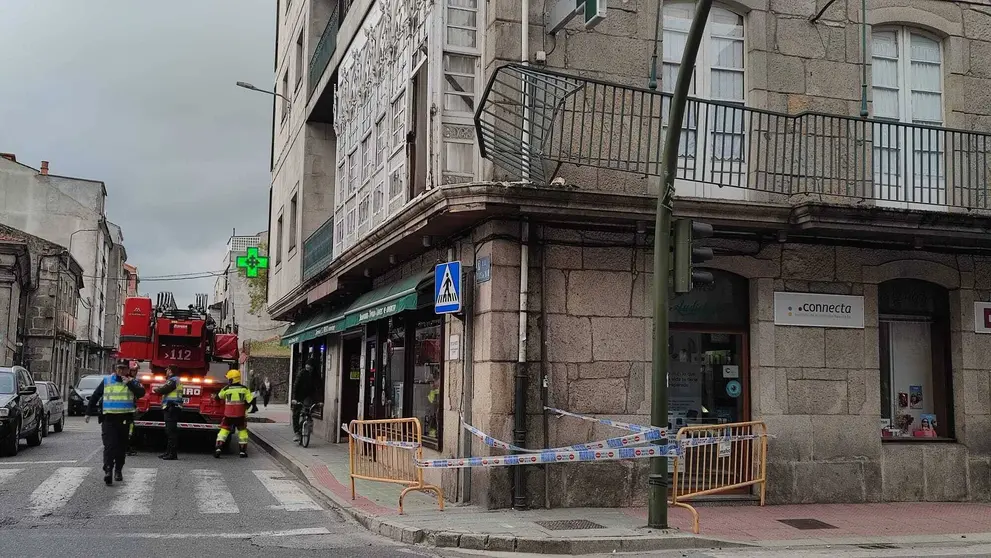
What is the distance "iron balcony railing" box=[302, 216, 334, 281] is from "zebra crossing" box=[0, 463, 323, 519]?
5453 mm

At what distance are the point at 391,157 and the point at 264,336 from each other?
51939 millimetres

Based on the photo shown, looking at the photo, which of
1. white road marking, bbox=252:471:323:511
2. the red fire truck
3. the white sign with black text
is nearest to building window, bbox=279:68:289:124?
the red fire truck

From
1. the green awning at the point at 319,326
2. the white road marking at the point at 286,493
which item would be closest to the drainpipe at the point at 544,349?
the white road marking at the point at 286,493

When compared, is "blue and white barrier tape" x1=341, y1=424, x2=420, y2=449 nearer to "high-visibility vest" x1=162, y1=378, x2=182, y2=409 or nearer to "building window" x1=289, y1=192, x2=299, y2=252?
"high-visibility vest" x1=162, y1=378, x2=182, y2=409

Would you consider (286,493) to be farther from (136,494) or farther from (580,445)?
(580,445)

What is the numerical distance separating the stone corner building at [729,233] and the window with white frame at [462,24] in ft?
0.09

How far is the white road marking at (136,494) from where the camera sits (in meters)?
9.91

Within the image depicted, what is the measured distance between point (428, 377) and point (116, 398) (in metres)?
4.20

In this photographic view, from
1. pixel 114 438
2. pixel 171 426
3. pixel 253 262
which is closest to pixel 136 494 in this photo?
pixel 114 438

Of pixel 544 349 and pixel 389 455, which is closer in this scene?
pixel 544 349

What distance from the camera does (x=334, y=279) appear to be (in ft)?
54.9

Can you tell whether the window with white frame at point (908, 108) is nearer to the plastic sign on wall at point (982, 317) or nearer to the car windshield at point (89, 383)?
the plastic sign on wall at point (982, 317)

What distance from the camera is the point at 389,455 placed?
10.7m

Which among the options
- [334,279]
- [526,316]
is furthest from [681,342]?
[334,279]
